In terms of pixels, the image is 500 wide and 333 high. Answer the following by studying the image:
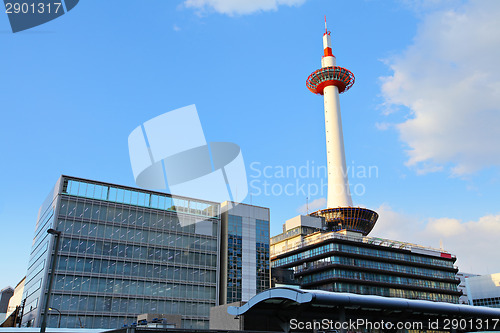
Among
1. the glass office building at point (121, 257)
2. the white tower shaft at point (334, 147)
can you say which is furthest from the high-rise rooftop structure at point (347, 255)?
the glass office building at point (121, 257)

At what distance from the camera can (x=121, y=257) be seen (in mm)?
83875

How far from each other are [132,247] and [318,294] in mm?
51420

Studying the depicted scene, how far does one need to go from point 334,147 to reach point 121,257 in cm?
7574

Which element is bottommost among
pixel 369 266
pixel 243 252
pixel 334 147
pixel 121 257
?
pixel 121 257

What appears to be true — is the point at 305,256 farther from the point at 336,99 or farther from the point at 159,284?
the point at 336,99

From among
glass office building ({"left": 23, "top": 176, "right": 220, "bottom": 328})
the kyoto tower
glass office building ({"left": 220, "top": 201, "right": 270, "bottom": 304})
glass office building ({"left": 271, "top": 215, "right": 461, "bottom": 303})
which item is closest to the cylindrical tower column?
the kyoto tower

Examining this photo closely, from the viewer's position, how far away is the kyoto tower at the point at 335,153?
120 m

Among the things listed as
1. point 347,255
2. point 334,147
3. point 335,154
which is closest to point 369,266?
point 347,255

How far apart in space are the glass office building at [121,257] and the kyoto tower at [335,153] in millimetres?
40164

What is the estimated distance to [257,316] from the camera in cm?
5216

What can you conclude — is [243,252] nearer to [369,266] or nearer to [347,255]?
[347,255]

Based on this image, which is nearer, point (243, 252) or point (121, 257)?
point (121, 257)

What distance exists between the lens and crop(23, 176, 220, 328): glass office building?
7831 cm

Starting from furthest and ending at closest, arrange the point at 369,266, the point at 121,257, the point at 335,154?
the point at 335,154 < the point at 369,266 < the point at 121,257
